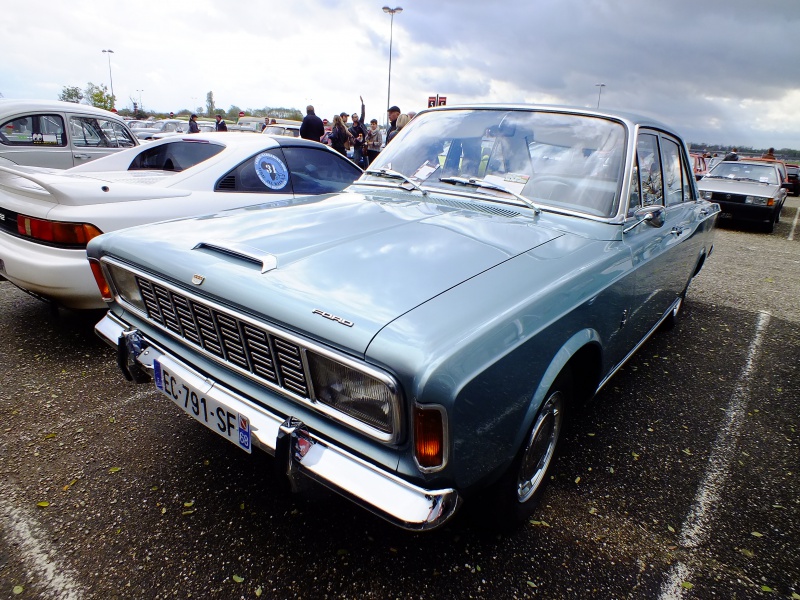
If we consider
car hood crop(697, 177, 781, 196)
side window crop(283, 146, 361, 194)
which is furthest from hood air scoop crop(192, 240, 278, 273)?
car hood crop(697, 177, 781, 196)

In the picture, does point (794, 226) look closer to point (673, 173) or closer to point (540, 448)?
point (673, 173)

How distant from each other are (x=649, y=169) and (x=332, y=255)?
212 centimetres

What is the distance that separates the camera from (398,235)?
6.80 feet

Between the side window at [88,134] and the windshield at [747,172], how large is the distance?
12482 mm

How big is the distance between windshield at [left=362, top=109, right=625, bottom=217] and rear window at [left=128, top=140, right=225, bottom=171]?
200cm

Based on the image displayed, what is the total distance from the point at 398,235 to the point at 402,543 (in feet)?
4.21

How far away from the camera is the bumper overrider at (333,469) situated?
4.54 ft

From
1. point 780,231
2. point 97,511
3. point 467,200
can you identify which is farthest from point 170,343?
point 780,231

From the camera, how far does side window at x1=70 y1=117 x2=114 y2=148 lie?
→ 6.99 m

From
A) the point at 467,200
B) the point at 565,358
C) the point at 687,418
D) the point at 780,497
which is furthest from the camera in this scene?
the point at 687,418

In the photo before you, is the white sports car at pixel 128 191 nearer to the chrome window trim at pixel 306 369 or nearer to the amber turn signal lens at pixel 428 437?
the chrome window trim at pixel 306 369

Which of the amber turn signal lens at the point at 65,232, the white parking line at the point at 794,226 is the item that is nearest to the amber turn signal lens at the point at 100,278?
the amber turn signal lens at the point at 65,232

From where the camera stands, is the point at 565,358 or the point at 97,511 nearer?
the point at 565,358

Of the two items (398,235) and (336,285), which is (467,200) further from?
(336,285)
